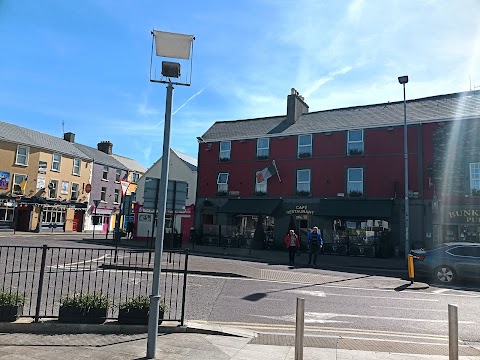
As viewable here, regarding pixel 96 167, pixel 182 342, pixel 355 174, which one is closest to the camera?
pixel 182 342

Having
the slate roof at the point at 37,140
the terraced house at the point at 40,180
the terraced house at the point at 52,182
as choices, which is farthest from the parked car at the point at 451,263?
the slate roof at the point at 37,140

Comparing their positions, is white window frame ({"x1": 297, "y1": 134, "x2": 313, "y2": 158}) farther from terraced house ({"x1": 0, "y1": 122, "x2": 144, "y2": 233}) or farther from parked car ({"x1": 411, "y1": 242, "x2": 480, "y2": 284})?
terraced house ({"x1": 0, "y1": 122, "x2": 144, "y2": 233})

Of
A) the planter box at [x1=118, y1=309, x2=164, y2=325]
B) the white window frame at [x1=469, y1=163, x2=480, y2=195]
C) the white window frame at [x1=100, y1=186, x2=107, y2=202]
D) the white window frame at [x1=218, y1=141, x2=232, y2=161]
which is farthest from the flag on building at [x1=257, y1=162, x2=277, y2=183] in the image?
the white window frame at [x1=100, y1=186, x2=107, y2=202]

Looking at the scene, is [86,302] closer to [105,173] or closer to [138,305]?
[138,305]

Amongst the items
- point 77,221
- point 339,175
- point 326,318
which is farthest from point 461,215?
point 77,221

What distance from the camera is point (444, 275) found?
13578 millimetres

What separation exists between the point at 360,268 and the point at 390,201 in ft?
25.9

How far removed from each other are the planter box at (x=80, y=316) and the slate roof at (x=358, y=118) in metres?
24.2

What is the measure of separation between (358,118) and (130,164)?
37541 millimetres

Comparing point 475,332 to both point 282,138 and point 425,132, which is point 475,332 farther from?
point 282,138

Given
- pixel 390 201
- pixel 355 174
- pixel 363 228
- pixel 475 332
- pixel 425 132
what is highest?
pixel 425 132

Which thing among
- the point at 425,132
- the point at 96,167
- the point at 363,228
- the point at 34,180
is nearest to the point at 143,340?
the point at 363,228

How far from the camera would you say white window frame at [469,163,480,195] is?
73.5 ft

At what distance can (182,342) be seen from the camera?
575cm
